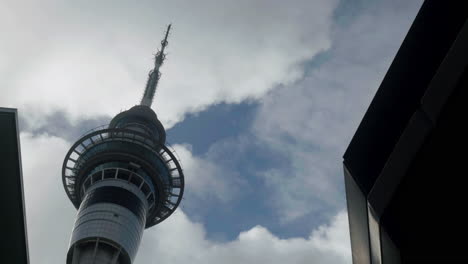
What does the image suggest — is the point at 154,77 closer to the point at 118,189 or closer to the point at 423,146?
the point at 118,189

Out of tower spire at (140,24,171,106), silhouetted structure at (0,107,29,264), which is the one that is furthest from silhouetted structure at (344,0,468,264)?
tower spire at (140,24,171,106)

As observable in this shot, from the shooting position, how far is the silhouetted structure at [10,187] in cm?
1778

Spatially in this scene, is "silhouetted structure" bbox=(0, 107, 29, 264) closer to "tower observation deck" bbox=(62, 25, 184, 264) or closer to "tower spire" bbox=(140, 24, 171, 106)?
"tower observation deck" bbox=(62, 25, 184, 264)

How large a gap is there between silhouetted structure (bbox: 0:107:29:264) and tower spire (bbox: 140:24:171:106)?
4095 inches

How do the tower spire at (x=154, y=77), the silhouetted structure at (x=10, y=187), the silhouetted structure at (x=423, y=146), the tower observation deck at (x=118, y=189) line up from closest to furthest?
the silhouetted structure at (x=423, y=146) → the silhouetted structure at (x=10, y=187) → the tower observation deck at (x=118, y=189) → the tower spire at (x=154, y=77)

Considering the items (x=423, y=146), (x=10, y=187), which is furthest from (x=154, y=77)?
(x=423, y=146)

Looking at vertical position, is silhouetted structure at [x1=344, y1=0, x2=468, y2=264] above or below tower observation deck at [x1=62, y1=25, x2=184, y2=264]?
below

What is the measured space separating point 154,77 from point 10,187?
373ft

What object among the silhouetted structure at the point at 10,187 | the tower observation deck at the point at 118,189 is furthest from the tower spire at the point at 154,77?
the silhouetted structure at the point at 10,187

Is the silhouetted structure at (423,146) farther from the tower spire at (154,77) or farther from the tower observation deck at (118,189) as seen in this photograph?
the tower spire at (154,77)

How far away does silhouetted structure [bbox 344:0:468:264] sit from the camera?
25.0 ft

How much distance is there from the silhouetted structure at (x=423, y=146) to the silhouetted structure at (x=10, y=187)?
1453 centimetres

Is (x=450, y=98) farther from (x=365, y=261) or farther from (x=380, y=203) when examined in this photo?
(x=365, y=261)

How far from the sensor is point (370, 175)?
8898 mm
